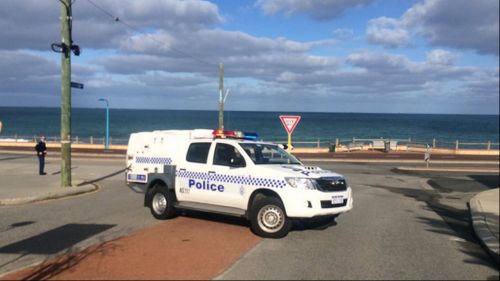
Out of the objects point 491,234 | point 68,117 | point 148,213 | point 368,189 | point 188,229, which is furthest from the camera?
point 368,189

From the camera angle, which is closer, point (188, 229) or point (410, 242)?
point (410, 242)

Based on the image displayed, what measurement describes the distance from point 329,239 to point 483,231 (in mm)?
2821

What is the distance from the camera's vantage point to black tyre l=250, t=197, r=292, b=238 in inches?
369

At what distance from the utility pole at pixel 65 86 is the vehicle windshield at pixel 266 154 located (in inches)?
323

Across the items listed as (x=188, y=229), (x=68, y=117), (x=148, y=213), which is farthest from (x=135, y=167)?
(x=68, y=117)

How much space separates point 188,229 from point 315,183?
2597mm

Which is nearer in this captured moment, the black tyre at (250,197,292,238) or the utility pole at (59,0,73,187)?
the black tyre at (250,197,292,238)

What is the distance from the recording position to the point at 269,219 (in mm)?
9469

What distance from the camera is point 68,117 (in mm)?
16766

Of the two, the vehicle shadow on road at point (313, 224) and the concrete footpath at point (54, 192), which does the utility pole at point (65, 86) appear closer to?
the concrete footpath at point (54, 192)

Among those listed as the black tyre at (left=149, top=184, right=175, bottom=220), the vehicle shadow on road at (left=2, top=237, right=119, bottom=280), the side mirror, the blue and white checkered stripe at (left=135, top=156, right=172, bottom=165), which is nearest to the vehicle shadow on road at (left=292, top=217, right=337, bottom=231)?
the side mirror

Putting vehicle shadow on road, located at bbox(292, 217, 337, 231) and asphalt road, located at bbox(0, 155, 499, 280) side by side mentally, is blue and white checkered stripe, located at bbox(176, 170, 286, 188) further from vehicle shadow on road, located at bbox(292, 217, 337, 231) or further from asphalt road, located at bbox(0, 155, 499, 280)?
vehicle shadow on road, located at bbox(292, 217, 337, 231)

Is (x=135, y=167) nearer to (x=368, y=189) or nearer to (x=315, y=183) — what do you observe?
(x=315, y=183)

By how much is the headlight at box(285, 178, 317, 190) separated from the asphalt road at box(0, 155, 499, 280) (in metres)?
0.92
